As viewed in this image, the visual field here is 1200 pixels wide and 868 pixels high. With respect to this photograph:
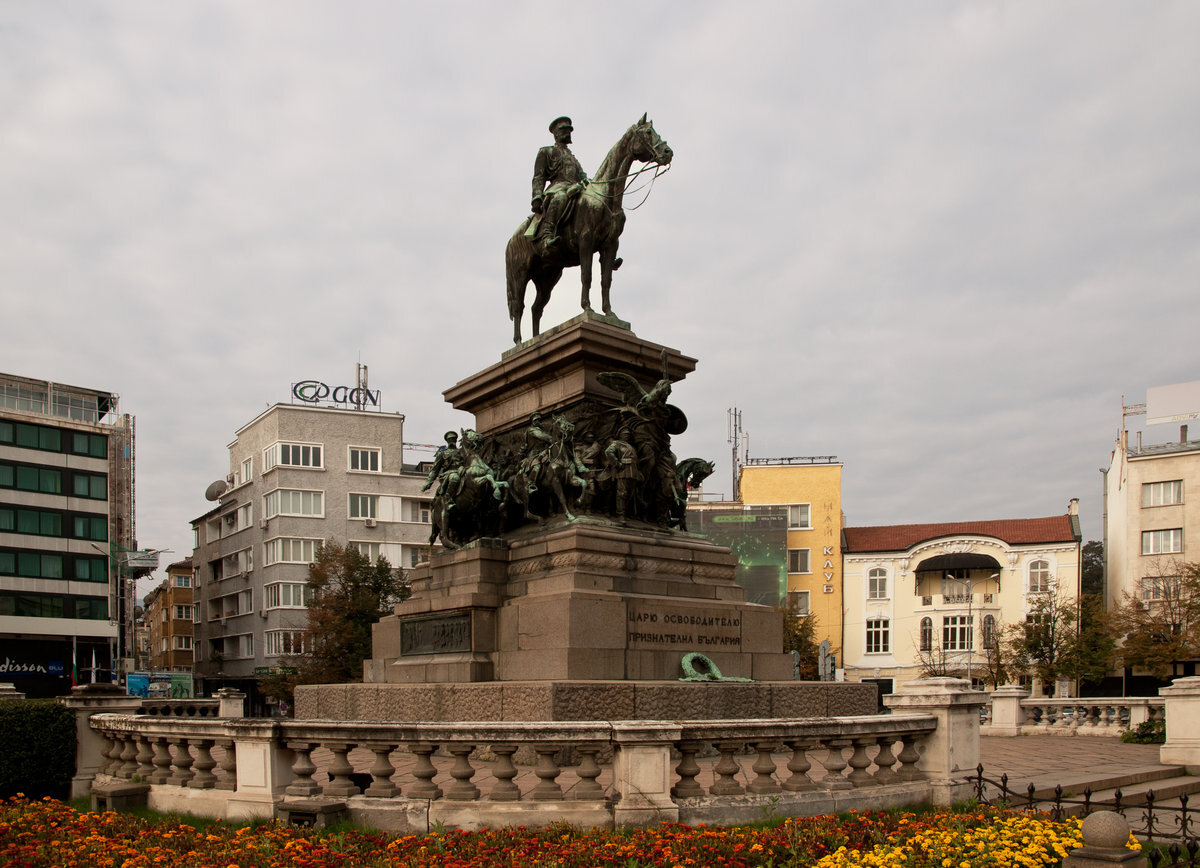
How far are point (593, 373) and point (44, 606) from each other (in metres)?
58.1

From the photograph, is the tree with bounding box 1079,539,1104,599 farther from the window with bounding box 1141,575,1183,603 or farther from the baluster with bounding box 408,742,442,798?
the baluster with bounding box 408,742,442,798

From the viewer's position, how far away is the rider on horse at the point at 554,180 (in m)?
18.5

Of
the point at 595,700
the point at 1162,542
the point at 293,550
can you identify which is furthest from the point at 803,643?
the point at 595,700

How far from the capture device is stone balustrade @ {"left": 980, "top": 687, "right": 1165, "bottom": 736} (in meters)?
24.0

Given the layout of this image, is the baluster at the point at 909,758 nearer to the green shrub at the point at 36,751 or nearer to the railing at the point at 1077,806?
the railing at the point at 1077,806

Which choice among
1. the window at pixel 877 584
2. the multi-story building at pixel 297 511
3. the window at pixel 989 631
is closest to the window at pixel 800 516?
the window at pixel 877 584

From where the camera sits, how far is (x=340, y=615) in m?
51.0

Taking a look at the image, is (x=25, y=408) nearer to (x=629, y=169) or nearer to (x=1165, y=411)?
(x=629, y=169)

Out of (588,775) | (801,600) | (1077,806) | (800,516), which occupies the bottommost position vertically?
(801,600)

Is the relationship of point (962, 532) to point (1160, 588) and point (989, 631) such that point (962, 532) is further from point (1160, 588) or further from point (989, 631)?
point (1160, 588)

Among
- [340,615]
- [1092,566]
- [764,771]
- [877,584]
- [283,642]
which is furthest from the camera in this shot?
[1092,566]

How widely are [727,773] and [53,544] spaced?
64526mm

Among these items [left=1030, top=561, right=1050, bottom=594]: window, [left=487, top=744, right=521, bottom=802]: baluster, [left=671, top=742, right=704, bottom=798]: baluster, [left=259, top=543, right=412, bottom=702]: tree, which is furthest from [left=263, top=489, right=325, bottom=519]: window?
[left=671, top=742, right=704, bottom=798]: baluster

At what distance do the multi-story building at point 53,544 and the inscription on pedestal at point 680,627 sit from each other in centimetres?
5823
